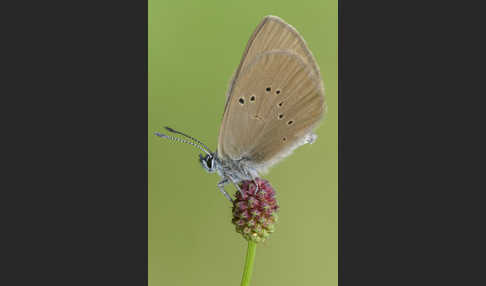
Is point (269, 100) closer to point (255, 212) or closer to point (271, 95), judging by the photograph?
point (271, 95)

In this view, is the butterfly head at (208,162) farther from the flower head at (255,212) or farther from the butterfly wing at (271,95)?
the flower head at (255,212)

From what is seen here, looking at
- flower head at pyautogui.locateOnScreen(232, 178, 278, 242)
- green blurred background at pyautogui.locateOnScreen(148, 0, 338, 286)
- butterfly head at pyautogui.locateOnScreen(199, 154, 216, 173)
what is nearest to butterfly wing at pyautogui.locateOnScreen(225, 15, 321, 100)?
butterfly head at pyautogui.locateOnScreen(199, 154, 216, 173)

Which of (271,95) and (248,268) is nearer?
(248,268)

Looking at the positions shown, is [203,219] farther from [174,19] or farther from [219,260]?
[174,19]

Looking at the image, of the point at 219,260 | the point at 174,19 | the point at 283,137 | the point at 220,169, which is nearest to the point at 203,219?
the point at 219,260

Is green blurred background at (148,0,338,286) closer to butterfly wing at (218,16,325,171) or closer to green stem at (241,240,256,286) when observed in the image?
butterfly wing at (218,16,325,171)

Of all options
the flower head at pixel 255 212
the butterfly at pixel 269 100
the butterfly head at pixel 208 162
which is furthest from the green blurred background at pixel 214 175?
the flower head at pixel 255 212

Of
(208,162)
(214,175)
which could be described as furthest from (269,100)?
(214,175)
